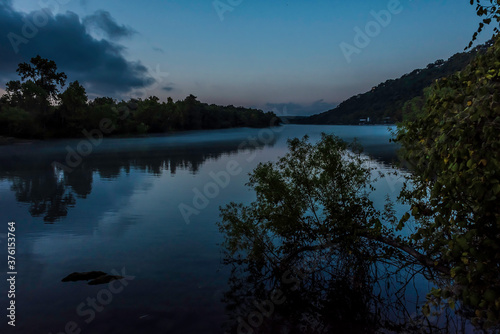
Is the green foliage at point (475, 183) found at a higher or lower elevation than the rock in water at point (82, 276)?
higher

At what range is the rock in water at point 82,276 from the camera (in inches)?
545

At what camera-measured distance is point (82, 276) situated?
14.1 m

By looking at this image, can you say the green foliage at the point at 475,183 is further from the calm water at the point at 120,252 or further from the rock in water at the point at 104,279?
the rock in water at the point at 104,279

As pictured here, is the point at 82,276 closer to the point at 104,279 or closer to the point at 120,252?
the point at 104,279

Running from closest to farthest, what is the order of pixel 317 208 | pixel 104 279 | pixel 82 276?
pixel 317 208
pixel 104 279
pixel 82 276

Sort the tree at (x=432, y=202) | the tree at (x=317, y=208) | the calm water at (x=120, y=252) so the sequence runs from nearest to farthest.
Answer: the tree at (x=432, y=202)
the calm water at (x=120, y=252)
the tree at (x=317, y=208)

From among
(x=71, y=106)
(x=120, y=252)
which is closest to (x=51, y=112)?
(x=71, y=106)

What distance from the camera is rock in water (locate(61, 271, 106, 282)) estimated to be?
1384cm

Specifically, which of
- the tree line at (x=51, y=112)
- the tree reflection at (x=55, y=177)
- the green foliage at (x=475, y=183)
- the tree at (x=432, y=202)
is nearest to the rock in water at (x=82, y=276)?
the tree at (x=432, y=202)

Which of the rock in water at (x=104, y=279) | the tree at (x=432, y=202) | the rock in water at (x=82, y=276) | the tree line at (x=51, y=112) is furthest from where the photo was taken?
the tree line at (x=51, y=112)

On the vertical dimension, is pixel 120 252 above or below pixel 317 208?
below

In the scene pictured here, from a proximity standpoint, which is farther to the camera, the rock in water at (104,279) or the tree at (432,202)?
the rock in water at (104,279)

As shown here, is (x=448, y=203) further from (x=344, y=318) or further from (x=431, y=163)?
(x=344, y=318)

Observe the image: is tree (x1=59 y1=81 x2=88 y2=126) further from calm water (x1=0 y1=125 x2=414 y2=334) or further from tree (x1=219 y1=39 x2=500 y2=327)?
tree (x1=219 y1=39 x2=500 y2=327)
